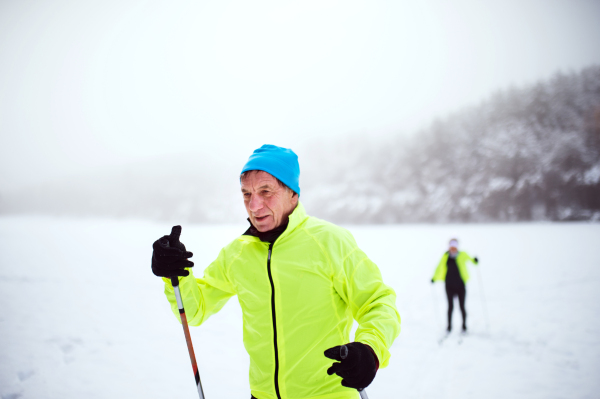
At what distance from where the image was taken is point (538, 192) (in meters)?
23.7

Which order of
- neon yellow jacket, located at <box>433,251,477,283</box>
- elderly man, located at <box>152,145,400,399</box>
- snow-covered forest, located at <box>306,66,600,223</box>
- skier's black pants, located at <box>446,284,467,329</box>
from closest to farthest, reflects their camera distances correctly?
elderly man, located at <box>152,145,400,399</box> < skier's black pants, located at <box>446,284,467,329</box> < neon yellow jacket, located at <box>433,251,477,283</box> < snow-covered forest, located at <box>306,66,600,223</box>

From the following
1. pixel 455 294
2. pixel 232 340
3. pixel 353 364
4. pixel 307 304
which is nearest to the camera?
pixel 353 364

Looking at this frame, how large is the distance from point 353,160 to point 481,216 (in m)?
18.0

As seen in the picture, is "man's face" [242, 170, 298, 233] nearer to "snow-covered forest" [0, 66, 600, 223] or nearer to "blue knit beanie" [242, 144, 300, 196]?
"blue knit beanie" [242, 144, 300, 196]

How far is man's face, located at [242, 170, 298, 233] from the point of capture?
143 cm

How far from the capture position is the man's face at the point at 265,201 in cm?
143

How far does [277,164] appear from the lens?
1.46 meters

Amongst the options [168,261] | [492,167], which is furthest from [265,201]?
[492,167]

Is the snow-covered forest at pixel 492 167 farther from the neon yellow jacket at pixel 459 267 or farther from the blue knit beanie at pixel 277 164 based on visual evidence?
the blue knit beanie at pixel 277 164

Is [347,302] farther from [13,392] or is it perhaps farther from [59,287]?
[59,287]

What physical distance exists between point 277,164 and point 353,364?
937 mm

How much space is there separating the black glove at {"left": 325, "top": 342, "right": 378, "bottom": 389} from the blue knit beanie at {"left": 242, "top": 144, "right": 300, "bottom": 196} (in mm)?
808

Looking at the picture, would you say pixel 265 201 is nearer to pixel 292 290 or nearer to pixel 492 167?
pixel 292 290

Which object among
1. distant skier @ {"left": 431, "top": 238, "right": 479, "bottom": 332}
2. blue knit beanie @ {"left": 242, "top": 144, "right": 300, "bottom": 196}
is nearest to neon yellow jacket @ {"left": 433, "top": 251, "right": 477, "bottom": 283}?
distant skier @ {"left": 431, "top": 238, "right": 479, "bottom": 332}
